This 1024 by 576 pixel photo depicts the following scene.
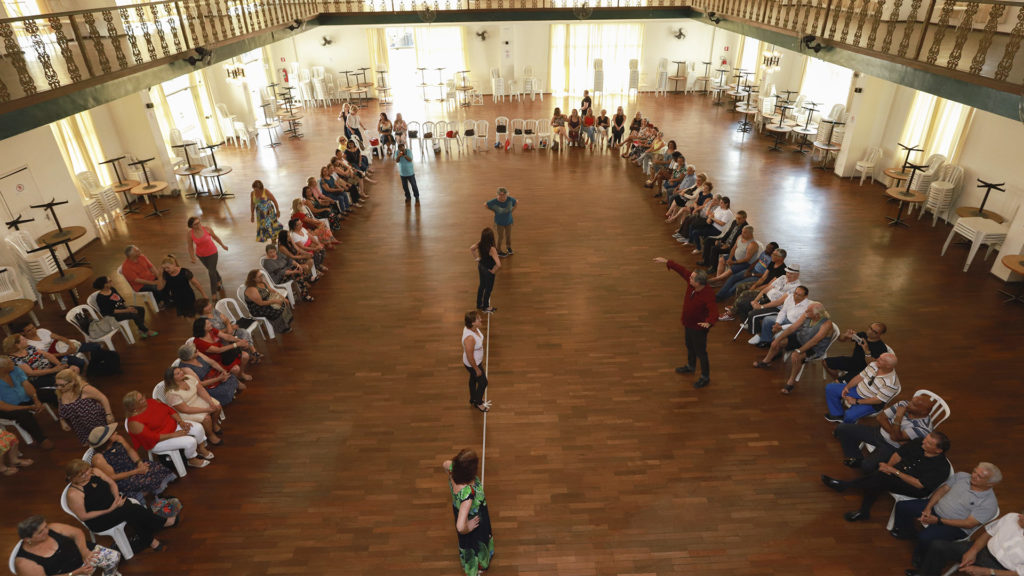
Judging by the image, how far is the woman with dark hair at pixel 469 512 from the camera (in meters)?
3.59

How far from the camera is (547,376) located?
6.30 m

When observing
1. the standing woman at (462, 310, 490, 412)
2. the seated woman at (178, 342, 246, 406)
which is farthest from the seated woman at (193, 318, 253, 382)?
the standing woman at (462, 310, 490, 412)

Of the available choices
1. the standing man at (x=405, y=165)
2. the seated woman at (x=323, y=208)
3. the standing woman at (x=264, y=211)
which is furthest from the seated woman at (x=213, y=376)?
the standing man at (x=405, y=165)

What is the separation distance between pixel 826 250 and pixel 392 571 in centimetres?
825

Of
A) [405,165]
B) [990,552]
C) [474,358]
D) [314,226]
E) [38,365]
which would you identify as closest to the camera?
[990,552]

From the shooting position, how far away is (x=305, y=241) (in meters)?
8.23

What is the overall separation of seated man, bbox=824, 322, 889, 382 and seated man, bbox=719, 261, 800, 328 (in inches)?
31.7

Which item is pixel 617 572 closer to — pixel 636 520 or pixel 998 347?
pixel 636 520

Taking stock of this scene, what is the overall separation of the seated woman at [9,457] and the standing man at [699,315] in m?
6.72

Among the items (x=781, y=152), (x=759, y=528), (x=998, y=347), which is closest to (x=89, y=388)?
(x=759, y=528)

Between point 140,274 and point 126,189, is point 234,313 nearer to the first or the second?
point 140,274

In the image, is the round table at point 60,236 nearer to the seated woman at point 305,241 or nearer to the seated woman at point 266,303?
the seated woman at point 305,241

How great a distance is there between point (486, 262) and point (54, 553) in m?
A: 4.86

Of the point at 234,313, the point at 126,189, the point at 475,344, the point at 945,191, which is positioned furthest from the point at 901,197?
the point at 126,189
